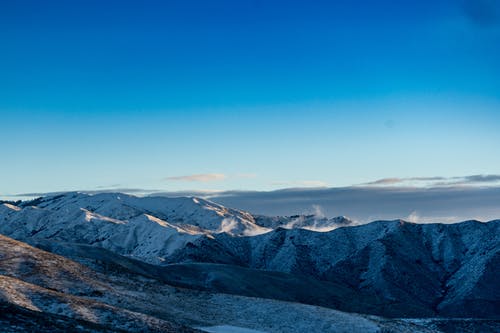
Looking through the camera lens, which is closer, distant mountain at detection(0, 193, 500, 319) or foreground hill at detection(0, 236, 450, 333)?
foreground hill at detection(0, 236, 450, 333)

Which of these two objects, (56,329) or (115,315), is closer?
(56,329)

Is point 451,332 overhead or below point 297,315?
below

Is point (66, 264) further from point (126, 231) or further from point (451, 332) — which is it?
point (126, 231)

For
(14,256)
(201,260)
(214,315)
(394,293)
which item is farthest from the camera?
(201,260)

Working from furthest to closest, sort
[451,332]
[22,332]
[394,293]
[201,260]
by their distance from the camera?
[201,260]
[394,293]
[451,332]
[22,332]

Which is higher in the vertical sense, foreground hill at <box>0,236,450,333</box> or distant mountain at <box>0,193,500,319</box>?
foreground hill at <box>0,236,450,333</box>

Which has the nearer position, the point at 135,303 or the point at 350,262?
the point at 135,303

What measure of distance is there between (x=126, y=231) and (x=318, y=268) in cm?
6854

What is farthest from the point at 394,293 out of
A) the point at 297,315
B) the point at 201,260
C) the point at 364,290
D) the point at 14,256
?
the point at 14,256

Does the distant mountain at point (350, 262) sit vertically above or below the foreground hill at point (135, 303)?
below

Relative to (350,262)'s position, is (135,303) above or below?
above

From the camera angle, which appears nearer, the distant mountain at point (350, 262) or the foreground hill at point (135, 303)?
the foreground hill at point (135, 303)

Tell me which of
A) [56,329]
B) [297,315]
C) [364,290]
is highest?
[56,329]

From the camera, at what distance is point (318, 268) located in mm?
159500
